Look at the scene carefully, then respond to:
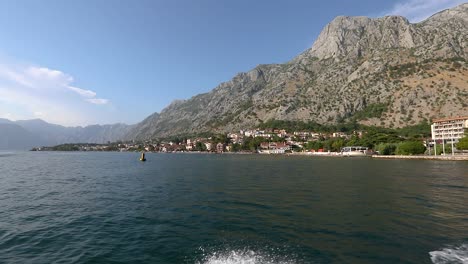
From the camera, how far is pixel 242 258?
43.3 ft

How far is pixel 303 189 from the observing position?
35.1 meters

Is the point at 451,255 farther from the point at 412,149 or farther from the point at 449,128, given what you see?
the point at 449,128

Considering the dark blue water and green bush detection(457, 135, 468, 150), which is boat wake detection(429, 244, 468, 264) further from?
green bush detection(457, 135, 468, 150)

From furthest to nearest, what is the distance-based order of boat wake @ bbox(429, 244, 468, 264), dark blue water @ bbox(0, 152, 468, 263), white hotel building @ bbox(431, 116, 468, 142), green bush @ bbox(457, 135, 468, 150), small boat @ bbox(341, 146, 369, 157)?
small boat @ bbox(341, 146, 369, 157)
white hotel building @ bbox(431, 116, 468, 142)
green bush @ bbox(457, 135, 468, 150)
dark blue water @ bbox(0, 152, 468, 263)
boat wake @ bbox(429, 244, 468, 264)

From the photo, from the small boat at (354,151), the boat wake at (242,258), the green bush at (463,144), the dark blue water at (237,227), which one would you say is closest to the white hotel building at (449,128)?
the green bush at (463,144)

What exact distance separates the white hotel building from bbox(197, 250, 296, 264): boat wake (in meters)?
150

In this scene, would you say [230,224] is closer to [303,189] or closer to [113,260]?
[113,260]

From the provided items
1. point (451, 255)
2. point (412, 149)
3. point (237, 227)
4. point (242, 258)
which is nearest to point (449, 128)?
point (412, 149)

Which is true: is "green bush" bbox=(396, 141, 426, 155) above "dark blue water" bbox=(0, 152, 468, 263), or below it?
above

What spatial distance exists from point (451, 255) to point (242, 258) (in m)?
10.3

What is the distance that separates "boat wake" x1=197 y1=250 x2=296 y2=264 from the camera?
41.9ft

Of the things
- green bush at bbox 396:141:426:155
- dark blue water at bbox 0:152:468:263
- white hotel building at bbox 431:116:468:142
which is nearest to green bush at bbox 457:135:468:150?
green bush at bbox 396:141:426:155

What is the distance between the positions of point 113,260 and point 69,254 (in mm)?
2847

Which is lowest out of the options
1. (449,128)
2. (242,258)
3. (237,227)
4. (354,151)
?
(237,227)
